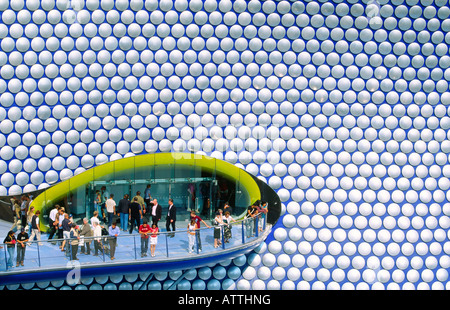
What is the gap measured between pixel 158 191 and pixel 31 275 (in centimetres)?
374

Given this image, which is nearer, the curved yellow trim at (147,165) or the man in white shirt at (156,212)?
the man in white shirt at (156,212)

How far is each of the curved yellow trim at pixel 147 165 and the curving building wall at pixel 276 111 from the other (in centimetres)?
21

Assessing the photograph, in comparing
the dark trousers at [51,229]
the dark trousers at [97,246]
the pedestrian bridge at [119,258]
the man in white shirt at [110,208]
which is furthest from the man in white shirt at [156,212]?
the dark trousers at [51,229]

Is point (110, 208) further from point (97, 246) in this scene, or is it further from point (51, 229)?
point (97, 246)

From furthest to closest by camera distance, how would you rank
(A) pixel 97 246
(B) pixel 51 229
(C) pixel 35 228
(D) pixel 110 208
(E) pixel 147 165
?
(E) pixel 147 165 → (D) pixel 110 208 → (B) pixel 51 229 → (C) pixel 35 228 → (A) pixel 97 246

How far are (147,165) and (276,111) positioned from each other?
355cm

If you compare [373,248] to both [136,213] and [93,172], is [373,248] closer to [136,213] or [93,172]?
[136,213]

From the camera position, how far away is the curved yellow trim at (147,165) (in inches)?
503

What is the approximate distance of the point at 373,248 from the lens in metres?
13.3

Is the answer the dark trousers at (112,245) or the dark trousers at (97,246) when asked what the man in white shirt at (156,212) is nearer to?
the dark trousers at (112,245)

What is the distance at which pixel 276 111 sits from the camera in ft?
42.9

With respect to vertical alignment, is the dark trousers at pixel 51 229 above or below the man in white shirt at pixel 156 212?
below

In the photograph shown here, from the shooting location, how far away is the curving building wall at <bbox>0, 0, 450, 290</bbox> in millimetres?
12609

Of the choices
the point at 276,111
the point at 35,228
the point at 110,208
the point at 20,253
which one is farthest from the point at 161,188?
the point at 20,253
